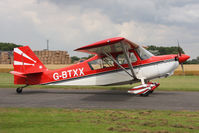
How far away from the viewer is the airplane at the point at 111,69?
35.8ft

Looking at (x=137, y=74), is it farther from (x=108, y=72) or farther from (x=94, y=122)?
(x=94, y=122)

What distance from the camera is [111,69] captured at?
1175 centimetres

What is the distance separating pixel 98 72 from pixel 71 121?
662cm

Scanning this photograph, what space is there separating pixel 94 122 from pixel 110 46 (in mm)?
5532

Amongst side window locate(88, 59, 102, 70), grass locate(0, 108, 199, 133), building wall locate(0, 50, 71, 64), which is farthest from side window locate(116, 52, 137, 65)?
building wall locate(0, 50, 71, 64)

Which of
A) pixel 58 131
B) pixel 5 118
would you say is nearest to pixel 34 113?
pixel 5 118

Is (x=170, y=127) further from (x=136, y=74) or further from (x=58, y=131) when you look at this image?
(x=136, y=74)

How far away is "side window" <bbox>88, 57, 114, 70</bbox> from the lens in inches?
466

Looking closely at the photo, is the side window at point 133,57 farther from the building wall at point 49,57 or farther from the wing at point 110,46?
the building wall at point 49,57

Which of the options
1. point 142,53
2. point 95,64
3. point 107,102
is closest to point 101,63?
point 95,64

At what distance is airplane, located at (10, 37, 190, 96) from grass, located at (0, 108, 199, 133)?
438 centimetres

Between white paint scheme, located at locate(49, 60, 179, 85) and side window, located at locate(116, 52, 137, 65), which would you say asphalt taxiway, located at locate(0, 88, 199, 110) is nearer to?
white paint scheme, located at locate(49, 60, 179, 85)

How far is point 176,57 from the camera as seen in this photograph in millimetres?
11047

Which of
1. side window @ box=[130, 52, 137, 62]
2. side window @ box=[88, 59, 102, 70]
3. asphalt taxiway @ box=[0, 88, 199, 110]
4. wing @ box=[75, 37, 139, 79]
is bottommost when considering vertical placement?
asphalt taxiway @ box=[0, 88, 199, 110]
